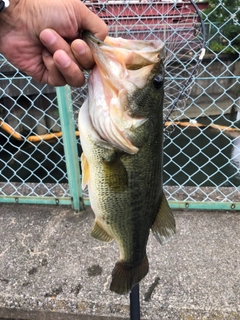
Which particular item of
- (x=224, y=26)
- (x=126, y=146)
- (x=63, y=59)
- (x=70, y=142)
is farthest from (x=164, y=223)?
(x=224, y=26)

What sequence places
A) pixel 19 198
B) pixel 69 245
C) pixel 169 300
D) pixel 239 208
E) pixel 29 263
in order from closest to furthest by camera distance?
1. pixel 169 300
2. pixel 29 263
3. pixel 69 245
4. pixel 239 208
5. pixel 19 198

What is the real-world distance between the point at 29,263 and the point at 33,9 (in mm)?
1766

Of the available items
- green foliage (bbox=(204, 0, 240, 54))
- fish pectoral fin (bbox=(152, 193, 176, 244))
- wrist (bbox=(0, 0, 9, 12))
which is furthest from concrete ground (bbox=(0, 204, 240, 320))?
green foliage (bbox=(204, 0, 240, 54))

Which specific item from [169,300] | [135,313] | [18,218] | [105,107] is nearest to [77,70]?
[105,107]

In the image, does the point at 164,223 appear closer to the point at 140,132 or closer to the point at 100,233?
the point at 100,233

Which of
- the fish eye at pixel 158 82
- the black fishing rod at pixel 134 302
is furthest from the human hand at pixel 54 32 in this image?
the black fishing rod at pixel 134 302

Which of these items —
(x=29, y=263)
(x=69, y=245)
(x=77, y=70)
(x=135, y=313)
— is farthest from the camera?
(x=69, y=245)

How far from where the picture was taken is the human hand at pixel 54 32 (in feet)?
3.95

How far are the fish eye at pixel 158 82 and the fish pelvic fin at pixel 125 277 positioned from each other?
0.80m

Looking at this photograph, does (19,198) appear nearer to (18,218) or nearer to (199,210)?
(18,218)

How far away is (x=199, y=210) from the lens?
9.48ft

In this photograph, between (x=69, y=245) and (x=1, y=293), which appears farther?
(x=69, y=245)

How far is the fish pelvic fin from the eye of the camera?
1492 millimetres

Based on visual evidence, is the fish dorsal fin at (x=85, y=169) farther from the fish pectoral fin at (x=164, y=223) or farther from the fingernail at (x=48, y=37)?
the fingernail at (x=48, y=37)
